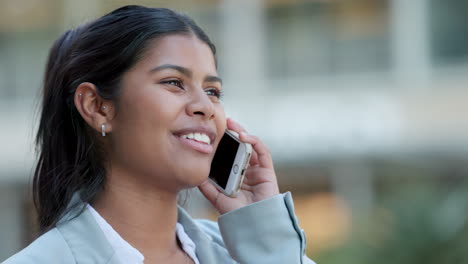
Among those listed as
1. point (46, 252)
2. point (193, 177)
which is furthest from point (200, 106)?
point (46, 252)

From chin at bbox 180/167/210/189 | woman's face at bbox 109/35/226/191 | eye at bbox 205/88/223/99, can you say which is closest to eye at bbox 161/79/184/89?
woman's face at bbox 109/35/226/191

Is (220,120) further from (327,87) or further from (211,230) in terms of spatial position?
(327,87)

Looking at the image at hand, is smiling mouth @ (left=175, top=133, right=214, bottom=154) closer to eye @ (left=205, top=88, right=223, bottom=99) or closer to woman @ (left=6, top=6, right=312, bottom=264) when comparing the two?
woman @ (left=6, top=6, right=312, bottom=264)

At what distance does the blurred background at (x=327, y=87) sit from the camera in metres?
11.5

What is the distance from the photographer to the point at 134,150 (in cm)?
235

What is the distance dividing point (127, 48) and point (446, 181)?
10.4m

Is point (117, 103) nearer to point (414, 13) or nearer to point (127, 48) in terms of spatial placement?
point (127, 48)

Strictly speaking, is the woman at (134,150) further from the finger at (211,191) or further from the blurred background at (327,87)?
the blurred background at (327,87)

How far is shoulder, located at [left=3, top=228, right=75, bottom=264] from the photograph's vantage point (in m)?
2.20

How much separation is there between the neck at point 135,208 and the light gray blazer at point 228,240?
0.08 meters

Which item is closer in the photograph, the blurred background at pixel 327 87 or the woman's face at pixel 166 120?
the woman's face at pixel 166 120

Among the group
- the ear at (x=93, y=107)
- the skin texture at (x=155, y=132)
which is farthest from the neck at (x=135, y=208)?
the ear at (x=93, y=107)

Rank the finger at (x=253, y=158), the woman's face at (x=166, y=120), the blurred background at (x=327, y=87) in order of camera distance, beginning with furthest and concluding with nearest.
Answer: the blurred background at (x=327, y=87) → the finger at (x=253, y=158) → the woman's face at (x=166, y=120)

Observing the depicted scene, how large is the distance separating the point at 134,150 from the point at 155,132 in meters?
0.09
